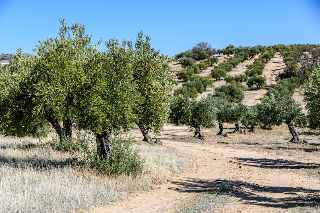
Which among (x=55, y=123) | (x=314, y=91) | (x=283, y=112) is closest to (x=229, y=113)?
(x=283, y=112)

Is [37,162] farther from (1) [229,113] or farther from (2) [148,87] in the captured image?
(1) [229,113]

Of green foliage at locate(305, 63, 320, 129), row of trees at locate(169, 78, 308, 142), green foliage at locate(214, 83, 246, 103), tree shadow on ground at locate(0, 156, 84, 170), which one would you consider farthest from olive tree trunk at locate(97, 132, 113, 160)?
green foliage at locate(214, 83, 246, 103)

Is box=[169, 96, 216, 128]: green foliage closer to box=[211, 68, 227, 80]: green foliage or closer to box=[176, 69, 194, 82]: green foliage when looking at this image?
box=[176, 69, 194, 82]: green foliage

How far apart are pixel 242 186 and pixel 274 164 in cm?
883

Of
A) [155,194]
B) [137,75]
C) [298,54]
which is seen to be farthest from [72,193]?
[298,54]

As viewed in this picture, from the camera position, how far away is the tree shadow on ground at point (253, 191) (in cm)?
1126

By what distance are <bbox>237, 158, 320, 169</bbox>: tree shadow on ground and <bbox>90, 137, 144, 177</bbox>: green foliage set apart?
1107 cm

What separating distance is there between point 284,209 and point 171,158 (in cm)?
1173

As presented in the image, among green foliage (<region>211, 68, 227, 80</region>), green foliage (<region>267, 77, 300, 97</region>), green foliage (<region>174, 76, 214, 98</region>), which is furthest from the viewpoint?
green foliage (<region>211, 68, 227, 80</region>)

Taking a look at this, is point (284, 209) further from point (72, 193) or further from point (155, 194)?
point (72, 193)

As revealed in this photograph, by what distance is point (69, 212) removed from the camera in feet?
31.8

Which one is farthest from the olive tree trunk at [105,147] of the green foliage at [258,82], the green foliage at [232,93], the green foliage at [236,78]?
the green foliage at [236,78]

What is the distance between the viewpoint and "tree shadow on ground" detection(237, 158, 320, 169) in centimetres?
2022

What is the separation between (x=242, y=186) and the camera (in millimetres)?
14250
